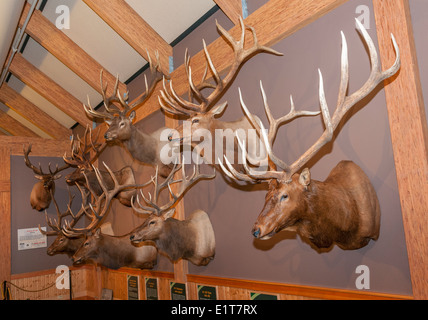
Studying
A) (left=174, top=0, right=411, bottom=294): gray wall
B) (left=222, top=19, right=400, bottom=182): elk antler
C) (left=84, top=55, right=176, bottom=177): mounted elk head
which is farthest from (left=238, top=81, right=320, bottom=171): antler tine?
(left=84, top=55, right=176, bottom=177): mounted elk head

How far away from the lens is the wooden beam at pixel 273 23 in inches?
94.3

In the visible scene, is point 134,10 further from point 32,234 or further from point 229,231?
point 32,234

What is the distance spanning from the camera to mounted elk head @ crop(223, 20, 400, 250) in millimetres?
1790

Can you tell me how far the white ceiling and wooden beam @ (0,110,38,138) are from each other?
86cm

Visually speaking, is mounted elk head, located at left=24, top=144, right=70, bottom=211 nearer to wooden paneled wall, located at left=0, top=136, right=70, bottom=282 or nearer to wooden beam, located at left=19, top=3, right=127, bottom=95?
wooden paneled wall, located at left=0, top=136, right=70, bottom=282

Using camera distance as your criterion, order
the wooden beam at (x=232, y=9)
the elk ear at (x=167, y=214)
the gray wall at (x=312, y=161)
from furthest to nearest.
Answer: the elk ear at (x=167, y=214)
the wooden beam at (x=232, y=9)
the gray wall at (x=312, y=161)

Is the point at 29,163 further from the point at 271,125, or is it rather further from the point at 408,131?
the point at 408,131

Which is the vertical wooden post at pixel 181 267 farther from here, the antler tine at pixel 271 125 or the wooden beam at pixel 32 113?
the wooden beam at pixel 32 113

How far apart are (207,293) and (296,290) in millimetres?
1064

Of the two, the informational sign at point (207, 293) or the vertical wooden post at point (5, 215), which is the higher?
the vertical wooden post at point (5, 215)

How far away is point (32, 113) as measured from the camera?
605 cm

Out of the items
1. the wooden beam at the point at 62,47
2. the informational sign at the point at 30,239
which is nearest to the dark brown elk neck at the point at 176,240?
the wooden beam at the point at 62,47

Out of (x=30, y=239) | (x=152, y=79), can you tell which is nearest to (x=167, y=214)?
(x=152, y=79)

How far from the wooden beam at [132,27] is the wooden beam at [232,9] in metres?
1.16
